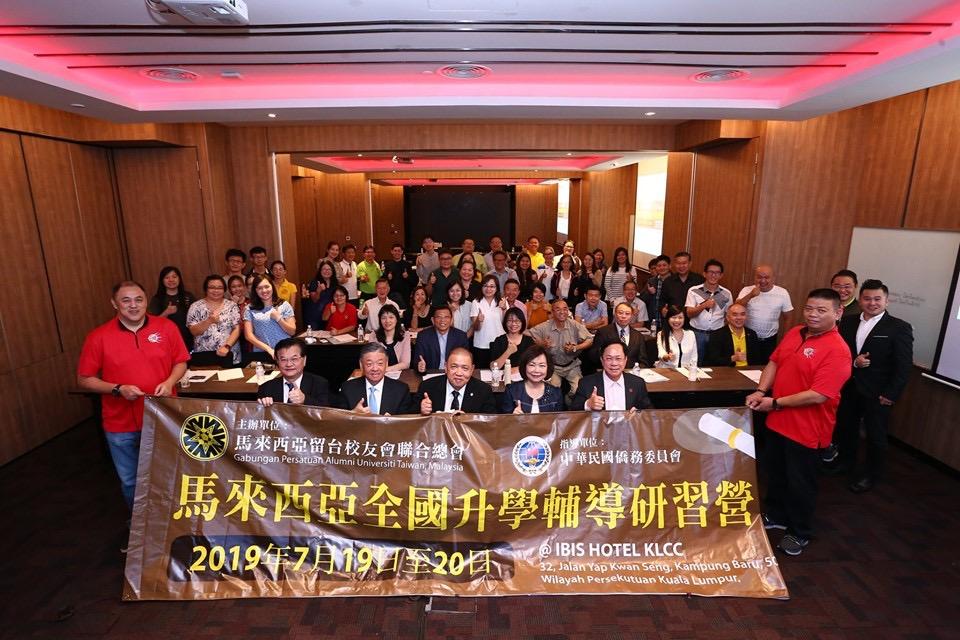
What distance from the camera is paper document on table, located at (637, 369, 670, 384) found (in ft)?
15.0

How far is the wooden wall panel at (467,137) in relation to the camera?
7.95m

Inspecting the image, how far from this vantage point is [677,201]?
8.73 m

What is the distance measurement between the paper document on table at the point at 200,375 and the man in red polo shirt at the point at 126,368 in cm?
100

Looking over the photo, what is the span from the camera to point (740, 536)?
10.2 feet

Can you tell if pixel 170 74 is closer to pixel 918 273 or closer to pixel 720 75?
pixel 720 75

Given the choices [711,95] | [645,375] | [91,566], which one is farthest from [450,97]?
[91,566]

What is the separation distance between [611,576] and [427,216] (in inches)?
600

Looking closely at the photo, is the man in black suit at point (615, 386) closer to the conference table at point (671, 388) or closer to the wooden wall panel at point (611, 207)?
the conference table at point (671, 388)

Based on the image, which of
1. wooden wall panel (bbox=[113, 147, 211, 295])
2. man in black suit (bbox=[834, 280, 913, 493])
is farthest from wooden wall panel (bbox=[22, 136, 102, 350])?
man in black suit (bbox=[834, 280, 913, 493])

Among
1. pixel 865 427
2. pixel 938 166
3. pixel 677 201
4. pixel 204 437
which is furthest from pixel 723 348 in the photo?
pixel 204 437

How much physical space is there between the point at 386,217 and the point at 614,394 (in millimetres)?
14323

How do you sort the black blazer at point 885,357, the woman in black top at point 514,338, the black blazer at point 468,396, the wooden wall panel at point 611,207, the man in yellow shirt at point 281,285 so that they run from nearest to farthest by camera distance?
1. the black blazer at point 468,396
2. the black blazer at point 885,357
3. the woman in black top at point 514,338
4. the man in yellow shirt at point 281,285
5. the wooden wall panel at point 611,207

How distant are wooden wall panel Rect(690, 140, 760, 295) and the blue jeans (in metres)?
6.49

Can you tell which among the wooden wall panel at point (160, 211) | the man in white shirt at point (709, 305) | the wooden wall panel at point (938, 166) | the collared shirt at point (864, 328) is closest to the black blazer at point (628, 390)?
the collared shirt at point (864, 328)
